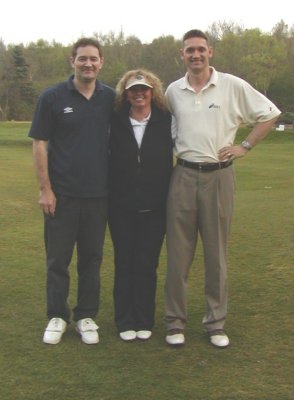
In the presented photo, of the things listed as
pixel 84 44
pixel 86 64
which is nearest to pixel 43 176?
pixel 86 64

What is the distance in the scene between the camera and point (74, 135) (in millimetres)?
4004

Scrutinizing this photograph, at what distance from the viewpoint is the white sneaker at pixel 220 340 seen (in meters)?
3.99

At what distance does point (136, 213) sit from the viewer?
4.12 metres

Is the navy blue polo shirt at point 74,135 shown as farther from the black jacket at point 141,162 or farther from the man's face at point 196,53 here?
the man's face at point 196,53

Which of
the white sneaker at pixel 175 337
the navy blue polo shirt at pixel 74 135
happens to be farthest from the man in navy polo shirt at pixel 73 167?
the white sneaker at pixel 175 337

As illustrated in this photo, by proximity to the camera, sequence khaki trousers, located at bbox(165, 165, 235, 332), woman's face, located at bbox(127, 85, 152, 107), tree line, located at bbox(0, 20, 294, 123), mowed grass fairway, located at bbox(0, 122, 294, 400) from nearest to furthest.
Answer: mowed grass fairway, located at bbox(0, 122, 294, 400), woman's face, located at bbox(127, 85, 152, 107), khaki trousers, located at bbox(165, 165, 235, 332), tree line, located at bbox(0, 20, 294, 123)

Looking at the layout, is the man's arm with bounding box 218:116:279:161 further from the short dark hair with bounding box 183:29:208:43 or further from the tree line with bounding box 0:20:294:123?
the tree line with bounding box 0:20:294:123

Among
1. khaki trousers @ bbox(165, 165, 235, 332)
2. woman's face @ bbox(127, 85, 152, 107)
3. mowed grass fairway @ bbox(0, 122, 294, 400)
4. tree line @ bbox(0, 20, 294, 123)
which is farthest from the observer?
tree line @ bbox(0, 20, 294, 123)

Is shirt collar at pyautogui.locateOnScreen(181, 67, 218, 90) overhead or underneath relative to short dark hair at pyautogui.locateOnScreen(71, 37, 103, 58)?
underneath

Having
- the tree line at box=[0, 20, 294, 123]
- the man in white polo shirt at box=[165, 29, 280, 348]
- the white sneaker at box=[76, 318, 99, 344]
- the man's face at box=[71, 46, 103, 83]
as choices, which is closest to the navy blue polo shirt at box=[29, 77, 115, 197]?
the man's face at box=[71, 46, 103, 83]

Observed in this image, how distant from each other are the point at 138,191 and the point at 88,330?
1.02 meters

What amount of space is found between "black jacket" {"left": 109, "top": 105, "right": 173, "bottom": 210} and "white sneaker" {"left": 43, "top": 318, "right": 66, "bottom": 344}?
36.5 inches

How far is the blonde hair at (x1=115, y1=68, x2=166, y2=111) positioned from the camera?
401 centimetres

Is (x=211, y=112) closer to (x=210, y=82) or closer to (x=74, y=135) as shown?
(x=210, y=82)
